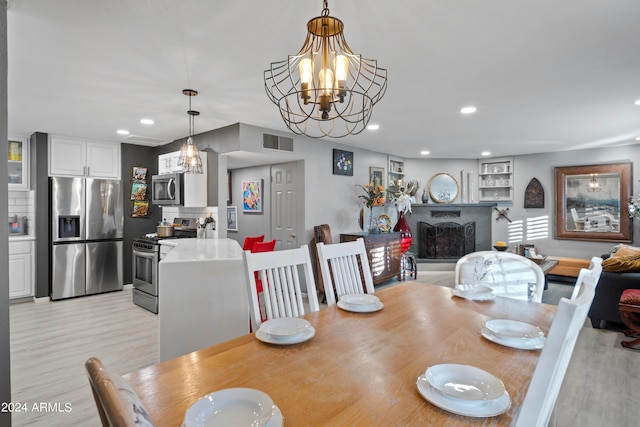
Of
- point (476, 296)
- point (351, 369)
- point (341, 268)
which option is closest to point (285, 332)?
point (351, 369)

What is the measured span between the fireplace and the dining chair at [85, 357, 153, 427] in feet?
23.8

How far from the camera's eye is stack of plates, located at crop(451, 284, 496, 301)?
195 cm

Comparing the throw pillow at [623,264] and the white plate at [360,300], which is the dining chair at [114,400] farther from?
the throw pillow at [623,264]

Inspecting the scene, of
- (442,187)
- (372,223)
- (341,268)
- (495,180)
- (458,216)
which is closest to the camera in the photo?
(341,268)

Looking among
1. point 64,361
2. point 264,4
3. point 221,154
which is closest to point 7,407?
point 64,361

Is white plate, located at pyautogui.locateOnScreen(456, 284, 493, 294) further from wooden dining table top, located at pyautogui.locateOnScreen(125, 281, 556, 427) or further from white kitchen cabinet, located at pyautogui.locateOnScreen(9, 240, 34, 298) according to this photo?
white kitchen cabinet, located at pyautogui.locateOnScreen(9, 240, 34, 298)

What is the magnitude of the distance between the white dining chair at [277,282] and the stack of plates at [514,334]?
2.72 ft

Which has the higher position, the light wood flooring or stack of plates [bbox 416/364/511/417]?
Answer: stack of plates [bbox 416/364/511/417]

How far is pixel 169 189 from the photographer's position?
484cm

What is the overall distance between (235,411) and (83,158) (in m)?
5.64

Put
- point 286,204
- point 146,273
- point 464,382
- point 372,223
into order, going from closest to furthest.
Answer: point 464,382, point 146,273, point 286,204, point 372,223

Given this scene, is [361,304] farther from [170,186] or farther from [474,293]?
[170,186]

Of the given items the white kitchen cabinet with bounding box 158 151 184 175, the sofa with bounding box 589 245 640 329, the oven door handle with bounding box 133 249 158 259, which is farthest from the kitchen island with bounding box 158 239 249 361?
the sofa with bounding box 589 245 640 329

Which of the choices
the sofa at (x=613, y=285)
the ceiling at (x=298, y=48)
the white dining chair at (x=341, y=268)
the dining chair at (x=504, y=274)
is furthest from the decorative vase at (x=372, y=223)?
the white dining chair at (x=341, y=268)
